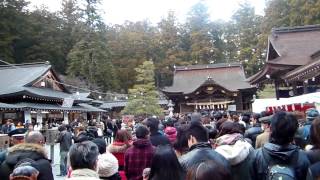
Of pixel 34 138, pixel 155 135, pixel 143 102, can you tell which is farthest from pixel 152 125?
pixel 143 102

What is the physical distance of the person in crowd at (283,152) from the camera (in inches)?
129

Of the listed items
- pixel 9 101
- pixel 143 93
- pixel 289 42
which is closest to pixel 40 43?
pixel 143 93

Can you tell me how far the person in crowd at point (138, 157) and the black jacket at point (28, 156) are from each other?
3.62 feet

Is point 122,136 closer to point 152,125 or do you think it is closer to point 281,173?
point 152,125

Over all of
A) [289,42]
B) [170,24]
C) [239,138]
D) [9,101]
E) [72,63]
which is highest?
[170,24]

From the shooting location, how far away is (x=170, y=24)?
58312 millimetres

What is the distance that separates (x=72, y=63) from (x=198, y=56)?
1714 centimetres

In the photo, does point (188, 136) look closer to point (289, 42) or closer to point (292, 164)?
point (292, 164)

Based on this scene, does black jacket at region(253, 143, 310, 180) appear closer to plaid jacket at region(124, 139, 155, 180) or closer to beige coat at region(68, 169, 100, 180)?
beige coat at region(68, 169, 100, 180)

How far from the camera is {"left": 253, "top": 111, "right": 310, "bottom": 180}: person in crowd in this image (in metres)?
3.27

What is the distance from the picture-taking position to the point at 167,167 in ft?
10.6

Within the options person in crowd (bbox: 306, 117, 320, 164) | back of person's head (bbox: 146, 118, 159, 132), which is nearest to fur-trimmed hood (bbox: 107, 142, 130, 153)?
back of person's head (bbox: 146, 118, 159, 132)

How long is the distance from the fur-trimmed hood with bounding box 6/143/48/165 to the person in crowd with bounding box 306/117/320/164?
2.49 m

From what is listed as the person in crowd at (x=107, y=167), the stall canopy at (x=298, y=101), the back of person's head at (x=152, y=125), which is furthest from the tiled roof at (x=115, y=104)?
the person in crowd at (x=107, y=167)
